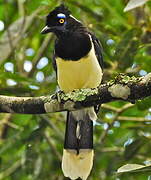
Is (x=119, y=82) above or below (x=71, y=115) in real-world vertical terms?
above

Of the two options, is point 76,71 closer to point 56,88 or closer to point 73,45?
point 73,45

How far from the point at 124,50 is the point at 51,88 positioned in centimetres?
68

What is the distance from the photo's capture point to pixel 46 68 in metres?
4.91

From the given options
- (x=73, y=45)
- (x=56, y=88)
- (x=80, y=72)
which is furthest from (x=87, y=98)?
(x=56, y=88)

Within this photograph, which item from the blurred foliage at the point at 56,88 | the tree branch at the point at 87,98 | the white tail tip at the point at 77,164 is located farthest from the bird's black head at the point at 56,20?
the white tail tip at the point at 77,164

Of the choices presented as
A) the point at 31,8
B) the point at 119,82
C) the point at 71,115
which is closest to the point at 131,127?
the point at 71,115

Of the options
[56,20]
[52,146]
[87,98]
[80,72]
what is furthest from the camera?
[52,146]

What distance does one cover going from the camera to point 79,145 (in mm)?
3969

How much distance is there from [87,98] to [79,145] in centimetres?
106

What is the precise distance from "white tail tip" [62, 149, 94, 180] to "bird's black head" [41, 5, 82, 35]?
2.81ft

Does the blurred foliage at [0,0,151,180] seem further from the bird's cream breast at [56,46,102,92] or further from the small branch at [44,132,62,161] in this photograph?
the bird's cream breast at [56,46,102,92]

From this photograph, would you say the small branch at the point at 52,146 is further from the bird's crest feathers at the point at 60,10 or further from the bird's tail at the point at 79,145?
the bird's crest feathers at the point at 60,10

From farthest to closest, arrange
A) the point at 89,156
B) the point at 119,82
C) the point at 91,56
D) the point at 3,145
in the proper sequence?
the point at 3,145 → the point at 89,156 → the point at 91,56 → the point at 119,82

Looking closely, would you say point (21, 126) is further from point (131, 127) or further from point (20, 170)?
point (131, 127)
